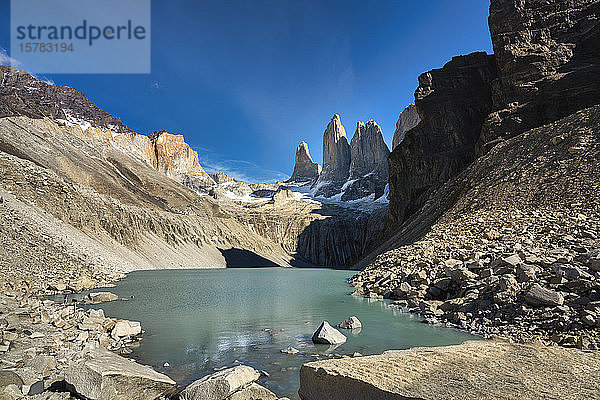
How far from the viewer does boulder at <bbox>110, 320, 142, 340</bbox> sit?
902 cm

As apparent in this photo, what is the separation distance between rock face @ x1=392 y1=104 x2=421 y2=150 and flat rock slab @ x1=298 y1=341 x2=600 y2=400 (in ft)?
395

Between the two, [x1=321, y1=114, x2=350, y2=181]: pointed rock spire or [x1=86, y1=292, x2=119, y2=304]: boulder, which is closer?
[x1=86, y1=292, x2=119, y2=304]: boulder

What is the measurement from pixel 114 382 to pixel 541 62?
55.3 meters

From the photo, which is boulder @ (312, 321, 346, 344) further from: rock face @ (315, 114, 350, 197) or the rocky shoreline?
rock face @ (315, 114, 350, 197)

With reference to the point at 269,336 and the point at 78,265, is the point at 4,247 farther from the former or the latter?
the point at 269,336

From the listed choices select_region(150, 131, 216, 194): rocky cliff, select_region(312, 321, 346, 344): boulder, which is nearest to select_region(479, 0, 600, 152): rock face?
select_region(312, 321, 346, 344): boulder

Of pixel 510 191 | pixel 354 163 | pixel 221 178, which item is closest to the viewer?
pixel 510 191

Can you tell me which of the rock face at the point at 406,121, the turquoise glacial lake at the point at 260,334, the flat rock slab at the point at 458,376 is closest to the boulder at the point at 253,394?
the turquoise glacial lake at the point at 260,334

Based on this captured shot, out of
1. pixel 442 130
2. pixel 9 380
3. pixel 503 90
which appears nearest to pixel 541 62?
pixel 503 90

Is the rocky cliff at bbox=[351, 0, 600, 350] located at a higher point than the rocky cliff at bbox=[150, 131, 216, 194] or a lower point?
lower

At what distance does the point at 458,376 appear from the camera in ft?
15.8

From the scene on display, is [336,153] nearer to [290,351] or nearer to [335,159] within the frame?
[335,159]

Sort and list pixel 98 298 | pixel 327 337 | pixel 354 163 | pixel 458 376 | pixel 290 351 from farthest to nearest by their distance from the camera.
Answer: pixel 354 163 → pixel 98 298 → pixel 327 337 → pixel 290 351 → pixel 458 376

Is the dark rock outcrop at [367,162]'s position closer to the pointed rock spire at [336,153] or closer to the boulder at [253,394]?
the pointed rock spire at [336,153]
